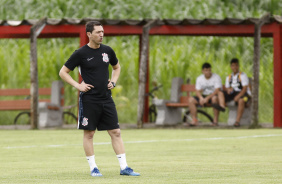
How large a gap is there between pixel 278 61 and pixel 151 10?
16.7 metres

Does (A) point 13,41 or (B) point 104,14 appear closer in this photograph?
(A) point 13,41

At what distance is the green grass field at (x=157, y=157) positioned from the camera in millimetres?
8680

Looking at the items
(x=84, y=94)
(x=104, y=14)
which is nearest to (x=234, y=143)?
(x=84, y=94)

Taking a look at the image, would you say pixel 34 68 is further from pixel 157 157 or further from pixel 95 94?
pixel 95 94

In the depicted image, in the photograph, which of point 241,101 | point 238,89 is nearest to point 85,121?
point 241,101

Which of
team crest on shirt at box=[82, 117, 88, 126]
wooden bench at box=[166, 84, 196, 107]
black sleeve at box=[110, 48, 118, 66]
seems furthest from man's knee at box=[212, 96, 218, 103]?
team crest on shirt at box=[82, 117, 88, 126]

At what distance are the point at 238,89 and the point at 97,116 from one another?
36.6 ft

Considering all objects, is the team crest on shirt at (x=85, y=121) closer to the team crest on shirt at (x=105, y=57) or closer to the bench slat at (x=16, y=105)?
the team crest on shirt at (x=105, y=57)

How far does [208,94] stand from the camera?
66.7 feet

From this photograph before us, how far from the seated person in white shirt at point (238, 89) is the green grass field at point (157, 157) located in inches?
53.6

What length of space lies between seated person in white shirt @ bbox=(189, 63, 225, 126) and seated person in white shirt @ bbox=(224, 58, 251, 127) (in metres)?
0.29

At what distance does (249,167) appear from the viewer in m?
9.66

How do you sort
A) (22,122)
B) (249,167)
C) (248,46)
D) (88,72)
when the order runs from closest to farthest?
(88,72) < (249,167) < (22,122) < (248,46)

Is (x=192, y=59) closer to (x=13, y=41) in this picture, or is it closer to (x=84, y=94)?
(x=13, y=41)
